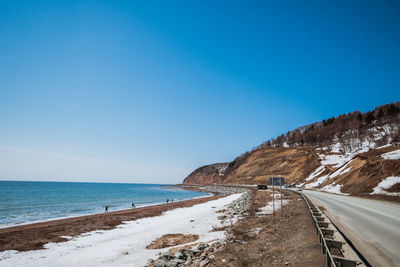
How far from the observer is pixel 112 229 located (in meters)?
19.7

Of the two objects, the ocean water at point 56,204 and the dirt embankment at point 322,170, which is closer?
the dirt embankment at point 322,170

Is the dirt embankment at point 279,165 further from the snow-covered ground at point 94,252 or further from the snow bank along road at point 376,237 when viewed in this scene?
the snow-covered ground at point 94,252

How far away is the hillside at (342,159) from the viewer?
31.9 meters

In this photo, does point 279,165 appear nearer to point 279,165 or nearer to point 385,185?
point 279,165

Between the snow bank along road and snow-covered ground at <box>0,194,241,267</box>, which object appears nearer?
the snow bank along road

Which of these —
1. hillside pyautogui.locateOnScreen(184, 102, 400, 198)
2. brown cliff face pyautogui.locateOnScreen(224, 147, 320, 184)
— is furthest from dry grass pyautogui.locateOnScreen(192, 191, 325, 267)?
brown cliff face pyautogui.locateOnScreen(224, 147, 320, 184)

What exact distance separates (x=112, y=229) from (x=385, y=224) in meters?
19.8

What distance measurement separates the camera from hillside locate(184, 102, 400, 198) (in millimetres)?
31922

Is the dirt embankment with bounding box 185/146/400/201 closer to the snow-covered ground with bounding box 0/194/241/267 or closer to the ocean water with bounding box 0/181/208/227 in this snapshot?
the snow-covered ground with bounding box 0/194/241/267

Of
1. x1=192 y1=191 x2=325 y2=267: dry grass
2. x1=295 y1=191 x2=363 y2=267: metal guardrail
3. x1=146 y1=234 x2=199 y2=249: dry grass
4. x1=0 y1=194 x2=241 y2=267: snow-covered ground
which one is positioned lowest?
x1=0 y1=194 x2=241 y2=267: snow-covered ground

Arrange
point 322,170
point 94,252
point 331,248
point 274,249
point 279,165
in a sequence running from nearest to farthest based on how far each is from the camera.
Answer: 1. point 331,248
2. point 274,249
3. point 94,252
4. point 322,170
5. point 279,165

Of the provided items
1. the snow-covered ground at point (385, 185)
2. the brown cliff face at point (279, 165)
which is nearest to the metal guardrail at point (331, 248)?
the snow-covered ground at point (385, 185)

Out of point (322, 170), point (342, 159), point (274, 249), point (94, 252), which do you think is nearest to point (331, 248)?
point (274, 249)

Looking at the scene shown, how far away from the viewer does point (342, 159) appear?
69.4 meters
